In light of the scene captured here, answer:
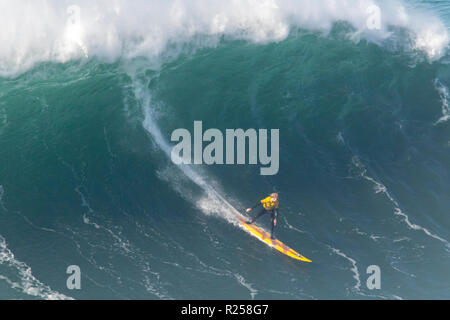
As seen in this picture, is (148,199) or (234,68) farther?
(234,68)

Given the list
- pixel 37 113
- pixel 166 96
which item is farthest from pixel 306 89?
pixel 37 113

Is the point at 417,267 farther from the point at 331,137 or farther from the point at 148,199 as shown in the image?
→ the point at 148,199

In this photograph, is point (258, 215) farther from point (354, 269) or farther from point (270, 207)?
point (354, 269)

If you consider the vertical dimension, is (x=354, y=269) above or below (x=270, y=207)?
below
